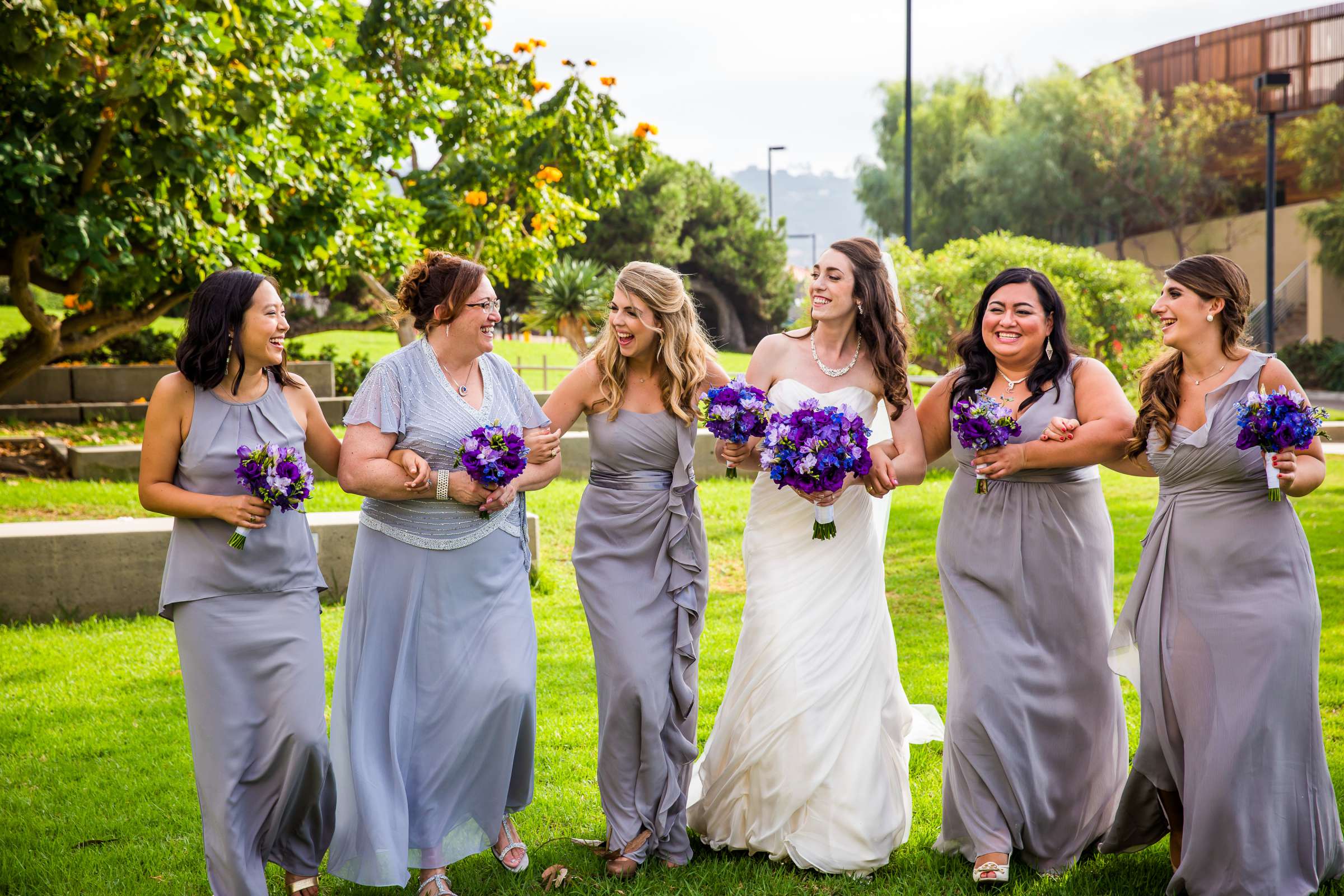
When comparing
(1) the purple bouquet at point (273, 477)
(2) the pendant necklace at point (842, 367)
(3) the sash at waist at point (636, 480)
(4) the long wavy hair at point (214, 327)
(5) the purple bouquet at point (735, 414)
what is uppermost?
(4) the long wavy hair at point (214, 327)

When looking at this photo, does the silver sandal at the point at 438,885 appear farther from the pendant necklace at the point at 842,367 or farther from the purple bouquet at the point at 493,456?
the pendant necklace at the point at 842,367

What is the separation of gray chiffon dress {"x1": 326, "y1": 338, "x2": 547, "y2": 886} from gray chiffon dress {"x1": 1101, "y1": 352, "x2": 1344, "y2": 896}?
101 inches

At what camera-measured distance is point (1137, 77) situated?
184 feet

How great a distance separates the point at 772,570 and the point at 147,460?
2590 mm

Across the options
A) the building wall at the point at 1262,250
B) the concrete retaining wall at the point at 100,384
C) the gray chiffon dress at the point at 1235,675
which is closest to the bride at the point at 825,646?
the gray chiffon dress at the point at 1235,675

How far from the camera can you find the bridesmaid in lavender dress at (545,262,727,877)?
4902 mm

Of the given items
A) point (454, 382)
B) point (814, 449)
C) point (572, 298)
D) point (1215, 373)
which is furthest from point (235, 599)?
point (572, 298)

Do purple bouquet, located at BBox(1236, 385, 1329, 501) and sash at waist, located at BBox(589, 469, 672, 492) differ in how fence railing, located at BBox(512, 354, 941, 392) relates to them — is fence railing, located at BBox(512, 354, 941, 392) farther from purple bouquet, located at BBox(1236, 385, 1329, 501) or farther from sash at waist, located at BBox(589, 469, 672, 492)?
purple bouquet, located at BBox(1236, 385, 1329, 501)

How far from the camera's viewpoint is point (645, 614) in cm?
497

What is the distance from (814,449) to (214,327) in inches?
92.0

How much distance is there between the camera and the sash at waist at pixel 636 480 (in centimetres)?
506

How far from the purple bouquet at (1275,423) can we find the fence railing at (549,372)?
18.8 metres

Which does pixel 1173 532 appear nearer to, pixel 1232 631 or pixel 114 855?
pixel 1232 631

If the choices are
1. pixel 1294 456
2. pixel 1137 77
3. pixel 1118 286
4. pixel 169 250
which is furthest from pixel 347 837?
pixel 1137 77
